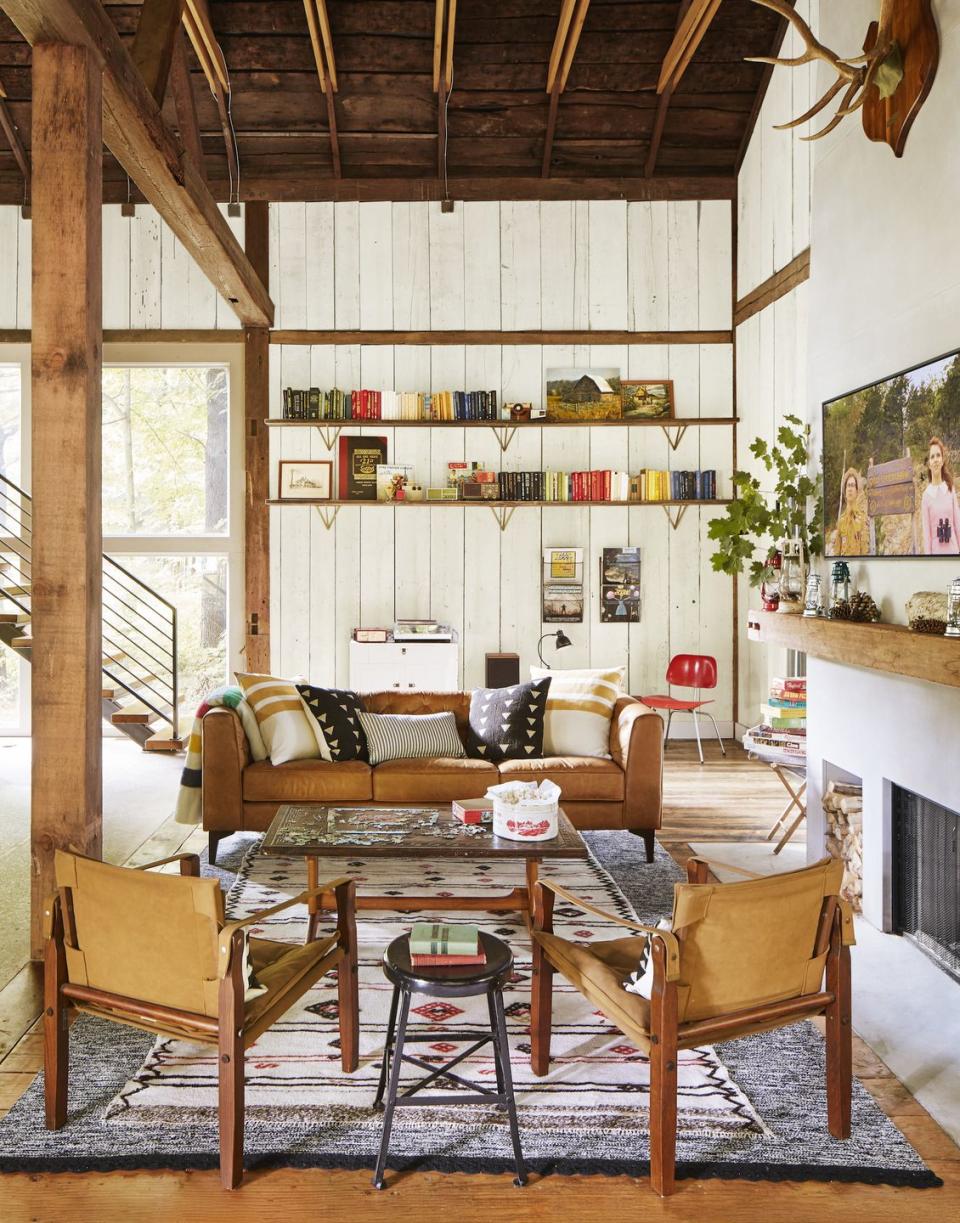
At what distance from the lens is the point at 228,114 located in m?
7.60

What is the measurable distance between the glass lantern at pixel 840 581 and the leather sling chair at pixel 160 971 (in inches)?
116

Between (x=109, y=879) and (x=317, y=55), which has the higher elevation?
(x=317, y=55)

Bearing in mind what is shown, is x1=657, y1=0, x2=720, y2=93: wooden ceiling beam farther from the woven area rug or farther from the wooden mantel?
the woven area rug

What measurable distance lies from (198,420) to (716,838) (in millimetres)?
5626

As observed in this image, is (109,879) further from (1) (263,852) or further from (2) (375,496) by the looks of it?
(2) (375,496)

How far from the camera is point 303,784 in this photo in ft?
15.9

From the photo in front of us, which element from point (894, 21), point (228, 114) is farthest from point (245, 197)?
point (894, 21)

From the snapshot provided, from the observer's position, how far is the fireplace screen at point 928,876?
12.0 feet

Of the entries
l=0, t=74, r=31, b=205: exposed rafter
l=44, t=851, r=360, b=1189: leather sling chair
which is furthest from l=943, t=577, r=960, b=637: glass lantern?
l=0, t=74, r=31, b=205: exposed rafter

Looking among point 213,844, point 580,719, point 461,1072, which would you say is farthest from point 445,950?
point 580,719

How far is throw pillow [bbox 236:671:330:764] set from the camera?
4.95 metres

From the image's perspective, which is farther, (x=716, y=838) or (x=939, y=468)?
(x=716, y=838)

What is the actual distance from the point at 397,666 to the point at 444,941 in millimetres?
5479

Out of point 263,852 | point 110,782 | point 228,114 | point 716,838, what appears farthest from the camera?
point 228,114
